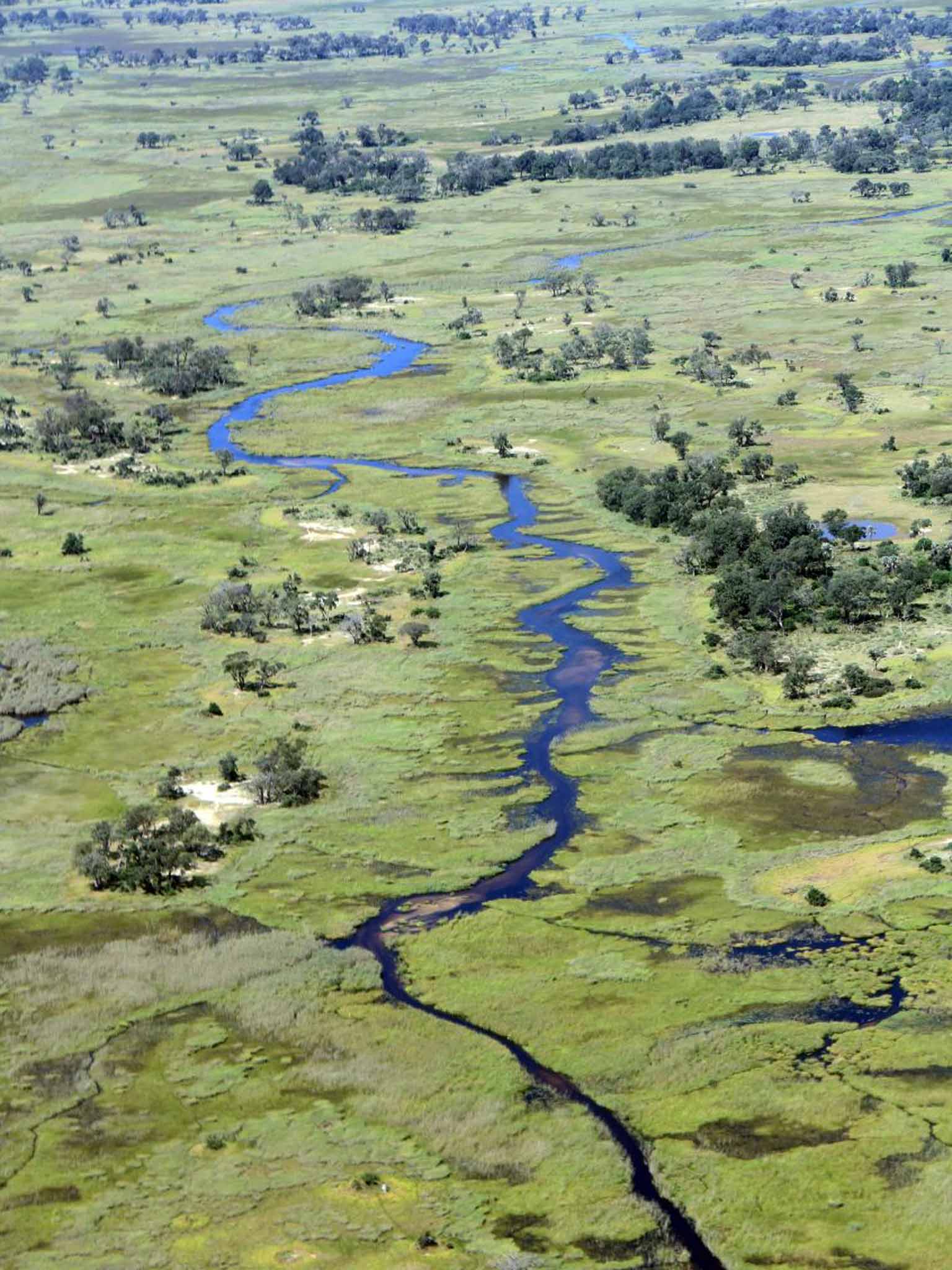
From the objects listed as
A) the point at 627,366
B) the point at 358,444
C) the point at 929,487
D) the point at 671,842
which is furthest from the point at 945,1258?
the point at 627,366

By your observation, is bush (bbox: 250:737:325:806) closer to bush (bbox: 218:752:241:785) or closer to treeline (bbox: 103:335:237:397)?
bush (bbox: 218:752:241:785)

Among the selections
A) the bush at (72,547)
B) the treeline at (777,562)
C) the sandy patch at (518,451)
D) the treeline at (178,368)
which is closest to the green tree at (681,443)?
the treeline at (777,562)

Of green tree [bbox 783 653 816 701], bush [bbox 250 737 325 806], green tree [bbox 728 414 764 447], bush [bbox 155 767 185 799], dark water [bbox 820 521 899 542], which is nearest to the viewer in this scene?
bush [bbox 250 737 325 806]

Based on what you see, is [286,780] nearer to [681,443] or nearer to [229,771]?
[229,771]

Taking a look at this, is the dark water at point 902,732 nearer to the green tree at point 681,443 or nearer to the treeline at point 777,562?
the treeline at point 777,562

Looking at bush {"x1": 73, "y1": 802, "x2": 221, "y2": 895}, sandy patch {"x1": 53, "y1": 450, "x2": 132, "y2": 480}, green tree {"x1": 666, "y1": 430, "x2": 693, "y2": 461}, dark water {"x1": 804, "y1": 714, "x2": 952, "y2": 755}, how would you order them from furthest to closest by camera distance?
sandy patch {"x1": 53, "y1": 450, "x2": 132, "y2": 480}, green tree {"x1": 666, "y1": 430, "x2": 693, "y2": 461}, dark water {"x1": 804, "y1": 714, "x2": 952, "y2": 755}, bush {"x1": 73, "y1": 802, "x2": 221, "y2": 895}

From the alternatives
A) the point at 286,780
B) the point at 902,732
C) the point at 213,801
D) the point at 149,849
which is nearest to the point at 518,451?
the point at 902,732

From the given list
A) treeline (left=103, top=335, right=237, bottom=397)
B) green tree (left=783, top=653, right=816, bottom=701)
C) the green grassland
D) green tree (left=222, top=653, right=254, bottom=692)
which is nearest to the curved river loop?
the green grassland
